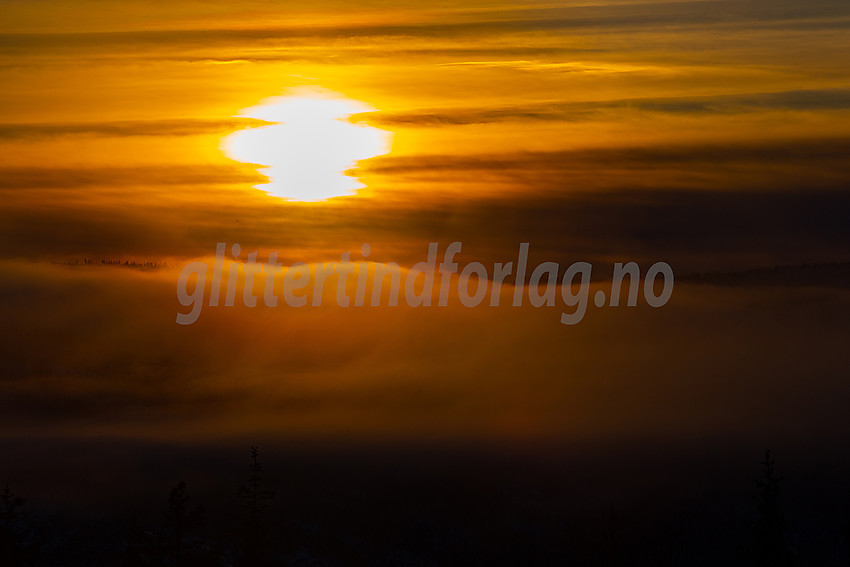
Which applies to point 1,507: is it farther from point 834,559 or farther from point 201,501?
point 834,559

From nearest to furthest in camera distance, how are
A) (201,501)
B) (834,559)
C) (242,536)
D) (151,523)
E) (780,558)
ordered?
(780,558), (242,536), (151,523), (201,501), (834,559)

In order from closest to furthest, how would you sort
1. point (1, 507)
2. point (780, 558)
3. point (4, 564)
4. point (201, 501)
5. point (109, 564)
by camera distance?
point (780, 558)
point (4, 564)
point (1, 507)
point (109, 564)
point (201, 501)

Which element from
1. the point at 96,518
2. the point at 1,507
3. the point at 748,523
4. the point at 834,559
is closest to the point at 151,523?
the point at 96,518

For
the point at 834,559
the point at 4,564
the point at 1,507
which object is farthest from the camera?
the point at 834,559

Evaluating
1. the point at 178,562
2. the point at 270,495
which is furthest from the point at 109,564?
the point at 270,495

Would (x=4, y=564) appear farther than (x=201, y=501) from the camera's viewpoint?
No

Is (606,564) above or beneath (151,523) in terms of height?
above

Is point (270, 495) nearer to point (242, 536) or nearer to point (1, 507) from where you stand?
point (242, 536)

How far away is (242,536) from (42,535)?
4340 inches

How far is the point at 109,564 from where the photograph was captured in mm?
154875

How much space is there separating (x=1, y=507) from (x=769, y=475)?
10473 cm

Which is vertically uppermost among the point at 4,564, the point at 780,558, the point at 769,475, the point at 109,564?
the point at 769,475

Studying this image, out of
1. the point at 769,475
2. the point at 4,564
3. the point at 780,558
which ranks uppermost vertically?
the point at 769,475

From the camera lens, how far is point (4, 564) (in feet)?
202
